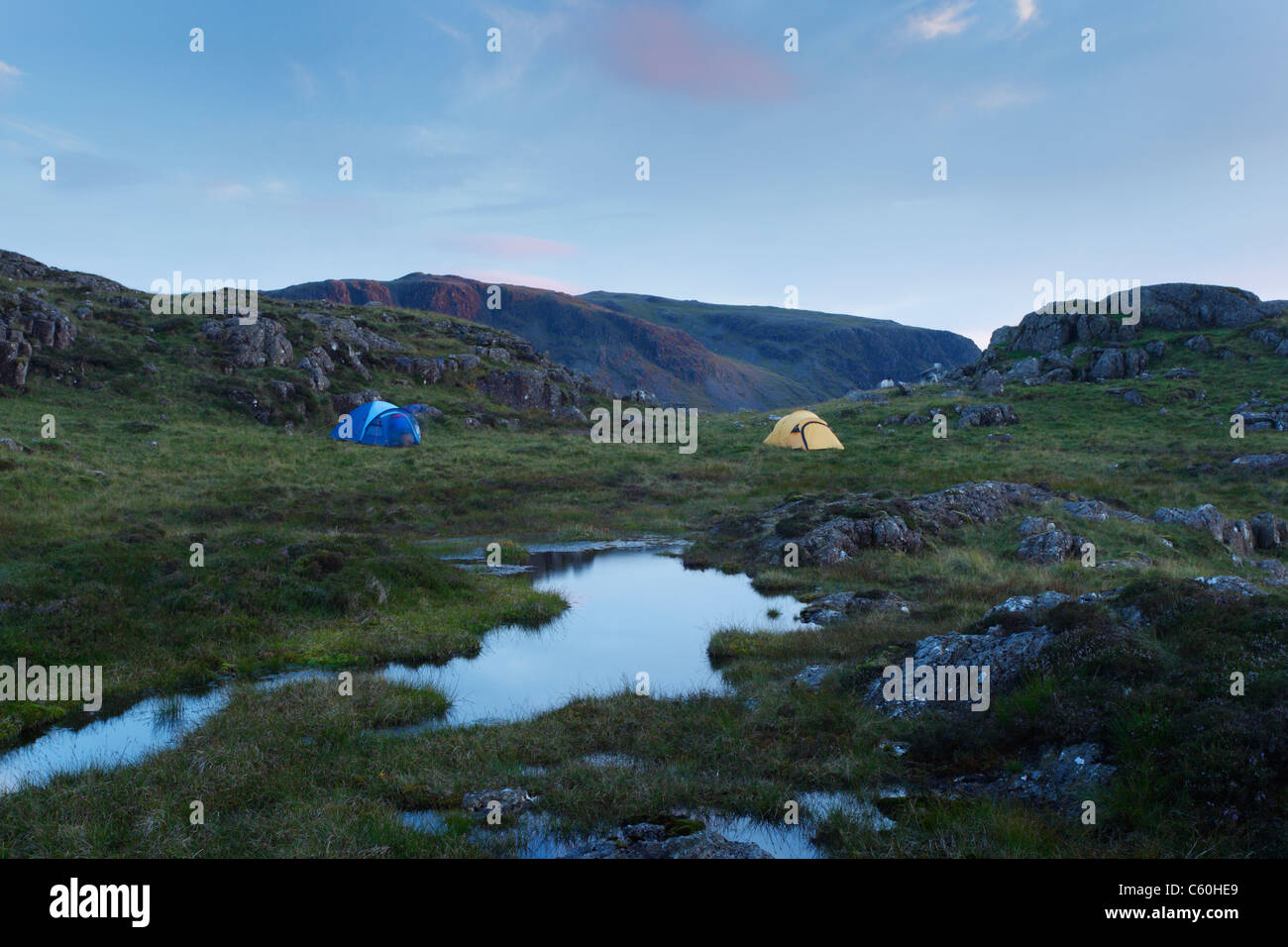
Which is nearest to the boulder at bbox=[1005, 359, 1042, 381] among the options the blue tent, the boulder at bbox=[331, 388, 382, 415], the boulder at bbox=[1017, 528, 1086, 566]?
the boulder at bbox=[1017, 528, 1086, 566]

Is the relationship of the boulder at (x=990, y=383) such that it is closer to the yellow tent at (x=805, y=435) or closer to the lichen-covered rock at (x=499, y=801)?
the yellow tent at (x=805, y=435)

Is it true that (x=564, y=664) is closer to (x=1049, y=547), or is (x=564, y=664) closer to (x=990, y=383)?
(x=1049, y=547)

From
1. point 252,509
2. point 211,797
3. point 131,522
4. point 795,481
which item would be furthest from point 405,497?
point 211,797

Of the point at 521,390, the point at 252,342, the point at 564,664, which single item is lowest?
the point at 564,664

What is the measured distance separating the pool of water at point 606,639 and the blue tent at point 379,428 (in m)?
26.8

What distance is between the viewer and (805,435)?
52.2 m

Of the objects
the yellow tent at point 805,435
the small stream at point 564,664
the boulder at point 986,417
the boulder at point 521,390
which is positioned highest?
the boulder at point 521,390

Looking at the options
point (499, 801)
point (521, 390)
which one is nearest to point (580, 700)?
point (499, 801)

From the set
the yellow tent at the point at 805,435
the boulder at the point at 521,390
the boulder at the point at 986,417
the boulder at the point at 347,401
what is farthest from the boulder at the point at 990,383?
the boulder at the point at 347,401

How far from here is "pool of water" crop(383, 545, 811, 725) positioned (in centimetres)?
1329

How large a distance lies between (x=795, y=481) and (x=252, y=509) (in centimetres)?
2502

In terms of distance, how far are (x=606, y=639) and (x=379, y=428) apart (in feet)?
119

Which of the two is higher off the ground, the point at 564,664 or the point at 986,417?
the point at 986,417

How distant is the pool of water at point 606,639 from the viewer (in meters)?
13.3
